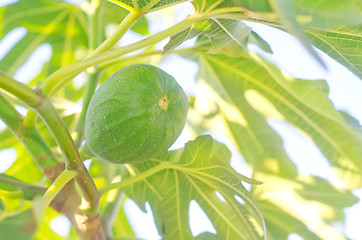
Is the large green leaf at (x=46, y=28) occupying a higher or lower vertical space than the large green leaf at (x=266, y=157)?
higher

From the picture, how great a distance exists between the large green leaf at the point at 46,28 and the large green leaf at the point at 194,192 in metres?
0.82

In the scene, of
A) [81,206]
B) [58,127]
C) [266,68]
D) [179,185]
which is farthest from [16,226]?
[266,68]

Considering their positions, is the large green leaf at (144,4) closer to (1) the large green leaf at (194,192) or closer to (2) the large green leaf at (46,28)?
(1) the large green leaf at (194,192)

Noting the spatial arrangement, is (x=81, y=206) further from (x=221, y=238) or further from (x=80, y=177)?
(x=221, y=238)

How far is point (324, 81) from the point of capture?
1.42m

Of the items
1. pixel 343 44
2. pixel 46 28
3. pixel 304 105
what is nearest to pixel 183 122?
pixel 343 44

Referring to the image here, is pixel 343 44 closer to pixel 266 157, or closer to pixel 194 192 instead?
pixel 194 192

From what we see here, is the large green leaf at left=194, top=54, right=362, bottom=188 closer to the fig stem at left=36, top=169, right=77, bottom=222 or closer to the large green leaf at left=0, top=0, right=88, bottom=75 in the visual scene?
the large green leaf at left=0, top=0, right=88, bottom=75

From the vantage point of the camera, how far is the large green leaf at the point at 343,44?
3.38 feet

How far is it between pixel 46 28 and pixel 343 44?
1385 mm

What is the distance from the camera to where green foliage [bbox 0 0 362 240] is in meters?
1.02

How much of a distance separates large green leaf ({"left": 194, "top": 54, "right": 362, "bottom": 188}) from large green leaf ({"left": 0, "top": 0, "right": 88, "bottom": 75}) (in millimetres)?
656

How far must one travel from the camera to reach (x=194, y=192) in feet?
4.64

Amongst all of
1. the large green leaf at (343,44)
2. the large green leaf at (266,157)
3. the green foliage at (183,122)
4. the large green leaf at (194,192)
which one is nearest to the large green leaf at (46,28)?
the green foliage at (183,122)
